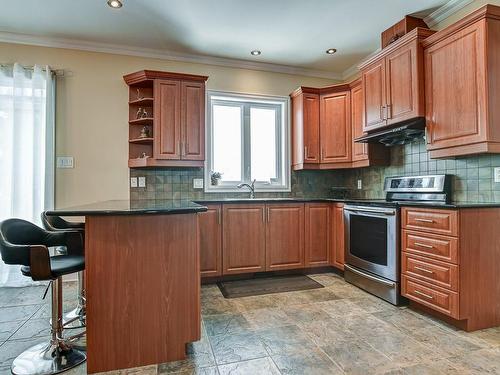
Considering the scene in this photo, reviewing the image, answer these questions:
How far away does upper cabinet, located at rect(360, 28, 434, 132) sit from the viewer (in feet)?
8.83

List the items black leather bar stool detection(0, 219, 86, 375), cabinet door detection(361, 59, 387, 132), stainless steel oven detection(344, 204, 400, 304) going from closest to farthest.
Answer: black leather bar stool detection(0, 219, 86, 375)
stainless steel oven detection(344, 204, 400, 304)
cabinet door detection(361, 59, 387, 132)

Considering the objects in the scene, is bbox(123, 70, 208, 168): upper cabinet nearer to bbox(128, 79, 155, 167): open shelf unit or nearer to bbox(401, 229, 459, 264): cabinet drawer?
bbox(128, 79, 155, 167): open shelf unit

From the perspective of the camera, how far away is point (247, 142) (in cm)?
417

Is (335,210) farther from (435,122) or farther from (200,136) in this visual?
(200,136)

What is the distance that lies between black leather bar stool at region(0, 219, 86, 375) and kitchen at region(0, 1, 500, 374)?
24 mm


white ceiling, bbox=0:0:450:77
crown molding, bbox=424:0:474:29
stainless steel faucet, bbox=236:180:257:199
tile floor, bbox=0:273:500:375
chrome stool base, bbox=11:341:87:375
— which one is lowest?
tile floor, bbox=0:273:500:375

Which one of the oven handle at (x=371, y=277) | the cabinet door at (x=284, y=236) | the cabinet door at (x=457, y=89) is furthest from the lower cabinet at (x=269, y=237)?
the cabinet door at (x=457, y=89)

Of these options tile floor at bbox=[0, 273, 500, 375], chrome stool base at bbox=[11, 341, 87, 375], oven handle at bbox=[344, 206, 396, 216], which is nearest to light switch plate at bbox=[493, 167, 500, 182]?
oven handle at bbox=[344, 206, 396, 216]

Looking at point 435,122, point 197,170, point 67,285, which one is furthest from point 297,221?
point 67,285

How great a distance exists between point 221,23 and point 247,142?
1.53 meters

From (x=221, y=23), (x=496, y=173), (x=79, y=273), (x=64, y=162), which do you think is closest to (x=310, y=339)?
(x=79, y=273)

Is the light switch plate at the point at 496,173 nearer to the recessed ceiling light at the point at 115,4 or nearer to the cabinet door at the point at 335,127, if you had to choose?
the cabinet door at the point at 335,127

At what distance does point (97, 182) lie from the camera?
3.53 m

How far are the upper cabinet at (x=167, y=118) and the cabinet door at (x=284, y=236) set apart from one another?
1.11 meters
